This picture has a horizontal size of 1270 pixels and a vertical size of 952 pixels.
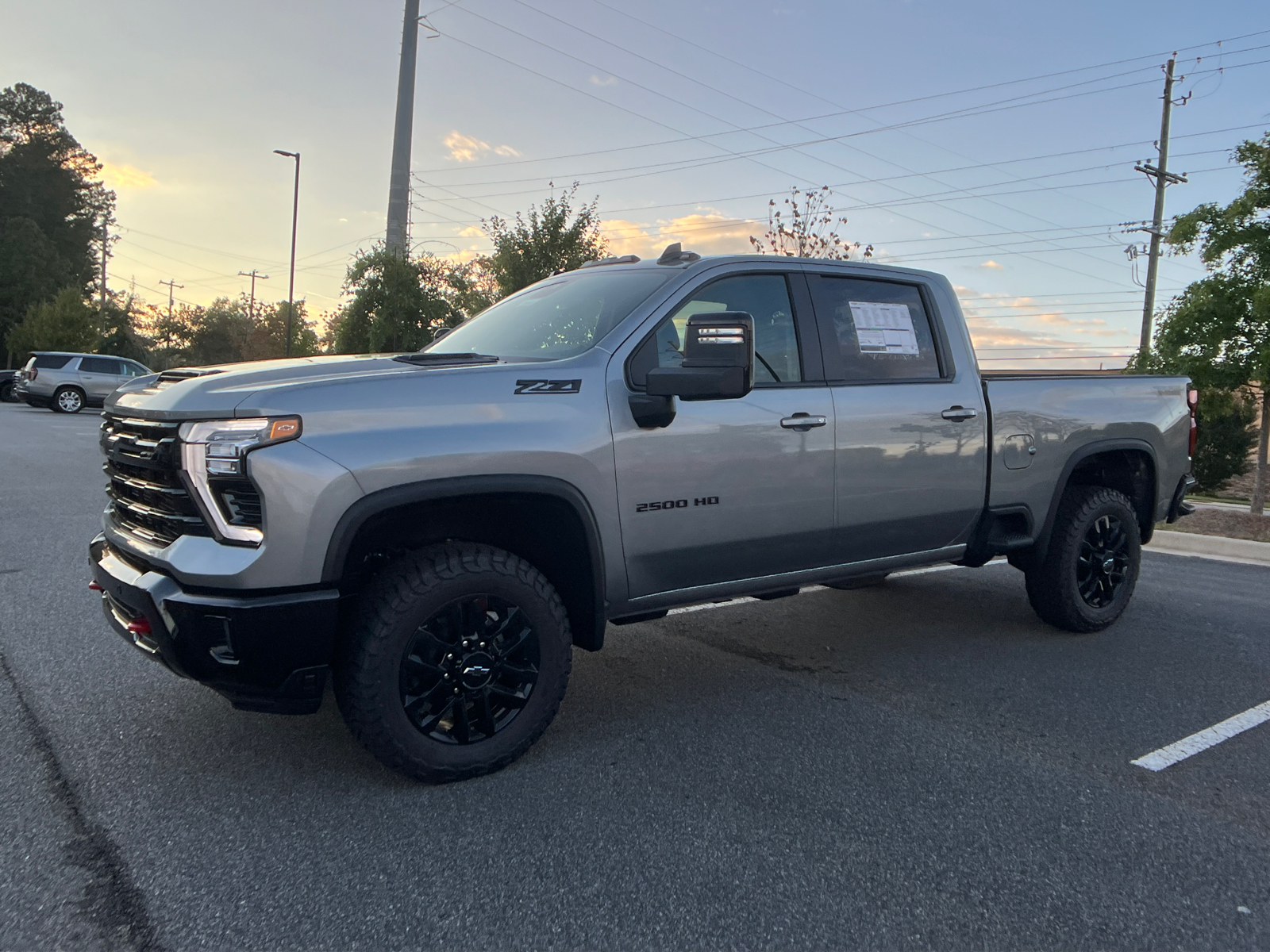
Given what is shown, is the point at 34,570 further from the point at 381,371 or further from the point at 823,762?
the point at 823,762

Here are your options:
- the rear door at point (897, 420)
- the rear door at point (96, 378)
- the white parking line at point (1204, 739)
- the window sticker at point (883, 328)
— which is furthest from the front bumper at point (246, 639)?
the rear door at point (96, 378)

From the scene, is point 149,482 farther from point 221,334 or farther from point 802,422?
point 221,334

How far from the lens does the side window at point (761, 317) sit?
13.1ft

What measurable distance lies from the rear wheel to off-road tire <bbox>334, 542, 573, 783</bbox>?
28.8 metres

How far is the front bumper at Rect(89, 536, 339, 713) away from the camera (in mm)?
2939

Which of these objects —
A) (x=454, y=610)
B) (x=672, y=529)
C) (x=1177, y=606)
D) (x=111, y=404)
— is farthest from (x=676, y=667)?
(x=1177, y=606)

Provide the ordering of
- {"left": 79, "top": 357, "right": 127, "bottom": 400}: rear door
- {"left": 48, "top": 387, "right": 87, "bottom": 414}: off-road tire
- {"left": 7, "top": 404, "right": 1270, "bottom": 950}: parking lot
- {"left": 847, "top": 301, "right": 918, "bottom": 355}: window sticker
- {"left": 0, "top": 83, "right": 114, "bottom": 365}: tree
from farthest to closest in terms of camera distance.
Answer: {"left": 0, "top": 83, "right": 114, "bottom": 365}: tree
{"left": 79, "top": 357, "right": 127, "bottom": 400}: rear door
{"left": 48, "top": 387, "right": 87, "bottom": 414}: off-road tire
{"left": 847, "top": 301, "right": 918, "bottom": 355}: window sticker
{"left": 7, "top": 404, "right": 1270, "bottom": 950}: parking lot

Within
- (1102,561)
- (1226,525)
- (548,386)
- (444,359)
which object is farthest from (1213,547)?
(444,359)

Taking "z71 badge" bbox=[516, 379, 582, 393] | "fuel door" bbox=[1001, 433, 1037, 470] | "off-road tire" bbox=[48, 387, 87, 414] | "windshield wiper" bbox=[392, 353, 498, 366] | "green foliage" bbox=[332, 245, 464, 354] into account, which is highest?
"green foliage" bbox=[332, 245, 464, 354]

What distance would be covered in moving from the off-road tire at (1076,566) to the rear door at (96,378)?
28243mm

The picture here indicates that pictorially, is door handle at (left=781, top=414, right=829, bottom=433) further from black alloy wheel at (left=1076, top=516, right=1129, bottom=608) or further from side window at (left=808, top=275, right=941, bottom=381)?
black alloy wheel at (left=1076, top=516, right=1129, bottom=608)

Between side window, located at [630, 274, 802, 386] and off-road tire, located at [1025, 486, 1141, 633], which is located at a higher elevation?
side window, located at [630, 274, 802, 386]

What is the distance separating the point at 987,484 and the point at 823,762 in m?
2.00

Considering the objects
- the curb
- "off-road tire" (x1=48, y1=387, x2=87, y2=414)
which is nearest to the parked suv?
"off-road tire" (x1=48, y1=387, x2=87, y2=414)
